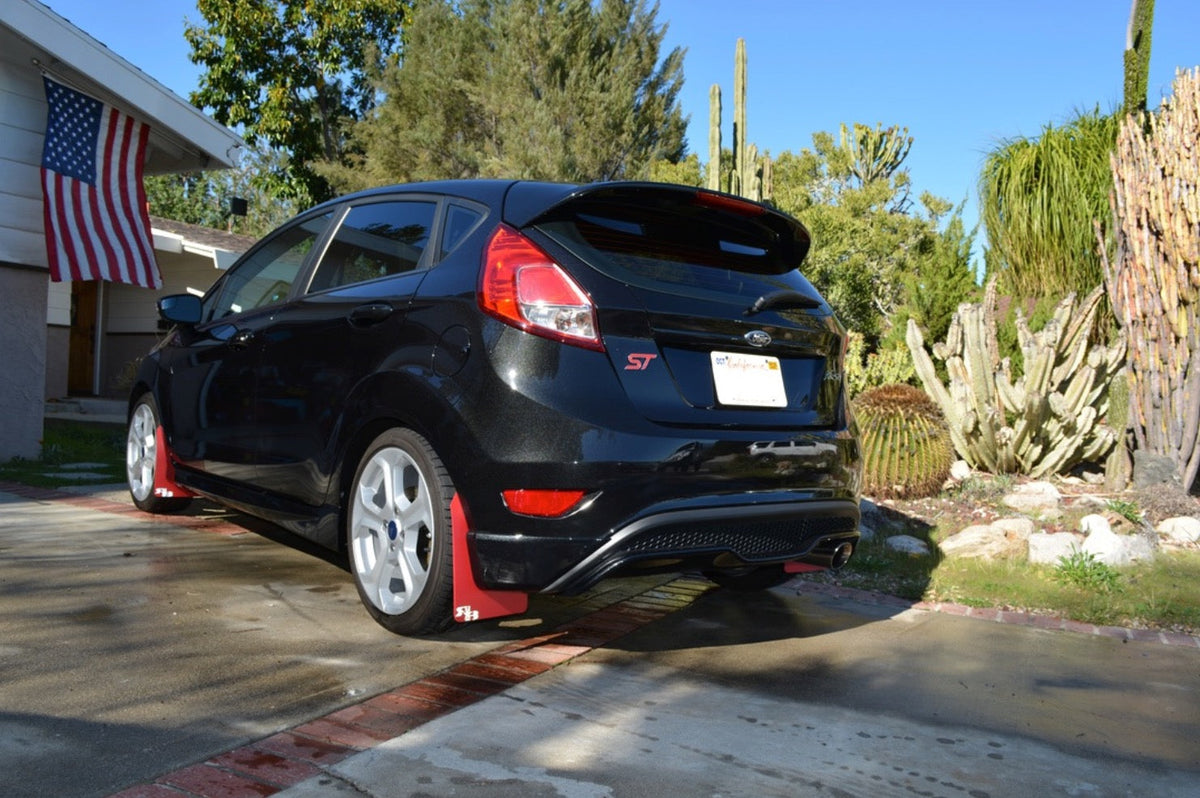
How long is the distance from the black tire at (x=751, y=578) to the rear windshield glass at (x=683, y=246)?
1341 millimetres

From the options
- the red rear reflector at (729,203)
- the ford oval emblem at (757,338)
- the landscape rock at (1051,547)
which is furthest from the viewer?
the landscape rock at (1051,547)

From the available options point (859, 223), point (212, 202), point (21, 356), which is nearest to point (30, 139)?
point (21, 356)

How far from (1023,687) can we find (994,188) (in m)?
13.1

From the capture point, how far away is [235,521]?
20.3 feet

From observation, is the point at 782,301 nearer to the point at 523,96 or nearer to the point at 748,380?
the point at 748,380

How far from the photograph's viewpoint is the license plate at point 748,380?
364 cm

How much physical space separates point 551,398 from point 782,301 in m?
1.11

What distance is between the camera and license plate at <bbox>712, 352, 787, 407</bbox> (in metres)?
3.64

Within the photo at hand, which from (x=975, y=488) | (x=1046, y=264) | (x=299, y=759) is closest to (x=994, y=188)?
(x=1046, y=264)

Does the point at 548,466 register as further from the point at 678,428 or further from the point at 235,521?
the point at 235,521

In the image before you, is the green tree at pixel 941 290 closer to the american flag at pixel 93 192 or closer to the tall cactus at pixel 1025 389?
the tall cactus at pixel 1025 389

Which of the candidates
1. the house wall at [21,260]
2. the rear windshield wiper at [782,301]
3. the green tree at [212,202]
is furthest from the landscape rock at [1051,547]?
the green tree at [212,202]

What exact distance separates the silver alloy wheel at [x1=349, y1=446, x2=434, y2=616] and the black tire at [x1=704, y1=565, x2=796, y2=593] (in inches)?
62.4

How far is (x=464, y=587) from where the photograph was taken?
3.52m
